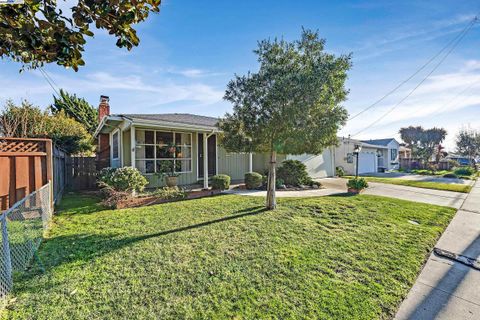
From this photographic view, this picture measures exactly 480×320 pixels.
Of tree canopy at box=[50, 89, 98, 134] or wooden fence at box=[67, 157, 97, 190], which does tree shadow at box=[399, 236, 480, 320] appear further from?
tree canopy at box=[50, 89, 98, 134]

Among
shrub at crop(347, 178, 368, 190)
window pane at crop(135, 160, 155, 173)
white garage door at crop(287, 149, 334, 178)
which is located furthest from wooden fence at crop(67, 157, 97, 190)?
shrub at crop(347, 178, 368, 190)

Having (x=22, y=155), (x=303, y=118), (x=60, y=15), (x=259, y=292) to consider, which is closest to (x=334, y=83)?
(x=303, y=118)

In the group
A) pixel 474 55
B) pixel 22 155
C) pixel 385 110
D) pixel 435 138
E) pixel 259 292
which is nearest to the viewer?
pixel 259 292

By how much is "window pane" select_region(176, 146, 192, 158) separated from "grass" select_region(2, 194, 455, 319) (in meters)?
4.43

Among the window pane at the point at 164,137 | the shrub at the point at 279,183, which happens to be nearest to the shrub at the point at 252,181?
the shrub at the point at 279,183

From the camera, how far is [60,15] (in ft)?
8.18

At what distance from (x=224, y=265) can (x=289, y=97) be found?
13.6 feet

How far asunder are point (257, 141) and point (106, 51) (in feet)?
24.3

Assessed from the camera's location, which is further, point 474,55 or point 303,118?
point 474,55

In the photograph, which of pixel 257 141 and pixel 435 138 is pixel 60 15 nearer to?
pixel 257 141

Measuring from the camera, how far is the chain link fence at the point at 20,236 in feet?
8.89

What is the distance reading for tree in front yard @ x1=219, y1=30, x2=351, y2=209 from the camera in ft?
18.3

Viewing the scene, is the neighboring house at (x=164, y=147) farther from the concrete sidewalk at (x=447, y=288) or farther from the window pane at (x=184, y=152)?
the concrete sidewalk at (x=447, y=288)

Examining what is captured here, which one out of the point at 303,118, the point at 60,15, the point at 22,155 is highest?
the point at 60,15
